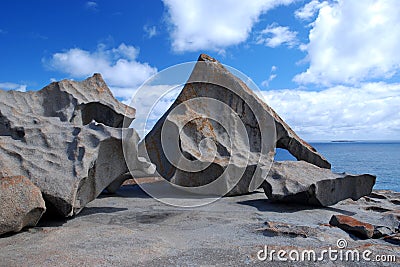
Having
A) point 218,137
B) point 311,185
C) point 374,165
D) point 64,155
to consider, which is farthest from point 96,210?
point 374,165

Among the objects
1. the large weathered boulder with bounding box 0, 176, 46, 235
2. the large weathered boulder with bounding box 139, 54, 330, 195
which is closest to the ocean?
the large weathered boulder with bounding box 139, 54, 330, 195

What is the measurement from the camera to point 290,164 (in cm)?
675

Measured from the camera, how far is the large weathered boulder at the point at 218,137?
6891mm

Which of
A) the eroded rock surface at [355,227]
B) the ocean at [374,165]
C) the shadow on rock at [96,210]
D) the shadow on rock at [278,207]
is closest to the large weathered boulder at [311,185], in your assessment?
the shadow on rock at [278,207]

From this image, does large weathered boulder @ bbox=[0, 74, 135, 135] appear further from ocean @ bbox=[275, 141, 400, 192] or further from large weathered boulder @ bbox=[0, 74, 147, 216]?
ocean @ bbox=[275, 141, 400, 192]

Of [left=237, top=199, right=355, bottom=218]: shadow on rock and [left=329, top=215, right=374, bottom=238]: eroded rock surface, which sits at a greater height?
[left=237, top=199, right=355, bottom=218]: shadow on rock

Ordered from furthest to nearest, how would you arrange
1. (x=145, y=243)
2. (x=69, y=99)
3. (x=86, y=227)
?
(x=69, y=99), (x=86, y=227), (x=145, y=243)

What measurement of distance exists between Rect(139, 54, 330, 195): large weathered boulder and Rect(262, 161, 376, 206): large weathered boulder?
45 cm

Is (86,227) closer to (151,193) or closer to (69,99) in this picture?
(151,193)

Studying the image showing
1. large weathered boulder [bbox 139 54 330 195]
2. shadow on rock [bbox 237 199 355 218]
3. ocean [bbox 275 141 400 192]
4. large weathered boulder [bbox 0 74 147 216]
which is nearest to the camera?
large weathered boulder [bbox 0 74 147 216]

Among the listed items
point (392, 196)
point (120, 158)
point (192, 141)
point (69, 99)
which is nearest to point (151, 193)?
point (192, 141)

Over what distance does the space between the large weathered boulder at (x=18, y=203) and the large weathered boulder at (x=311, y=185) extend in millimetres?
3575

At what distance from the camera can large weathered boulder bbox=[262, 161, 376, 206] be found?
19.0ft

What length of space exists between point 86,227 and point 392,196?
7.08 metres
